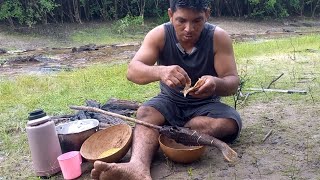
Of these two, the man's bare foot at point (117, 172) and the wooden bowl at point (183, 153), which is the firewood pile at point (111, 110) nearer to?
the wooden bowl at point (183, 153)

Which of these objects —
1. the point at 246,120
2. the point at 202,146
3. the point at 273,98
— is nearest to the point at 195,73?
the point at 202,146

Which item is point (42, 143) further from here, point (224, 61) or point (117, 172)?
point (224, 61)

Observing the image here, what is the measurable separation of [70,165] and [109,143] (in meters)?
0.47

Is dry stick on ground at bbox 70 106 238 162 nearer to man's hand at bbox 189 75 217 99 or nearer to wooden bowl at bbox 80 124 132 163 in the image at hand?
wooden bowl at bbox 80 124 132 163

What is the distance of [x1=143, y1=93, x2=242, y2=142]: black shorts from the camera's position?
139 inches

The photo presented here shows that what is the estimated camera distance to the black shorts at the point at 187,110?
353 centimetres

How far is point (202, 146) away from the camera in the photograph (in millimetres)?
3225

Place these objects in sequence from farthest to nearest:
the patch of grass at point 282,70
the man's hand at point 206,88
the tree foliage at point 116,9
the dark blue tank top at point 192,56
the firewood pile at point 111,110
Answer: the tree foliage at point 116,9
the patch of grass at point 282,70
the firewood pile at point 111,110
the dark blue tank top at point 192,56
the man's hand at point 206,88

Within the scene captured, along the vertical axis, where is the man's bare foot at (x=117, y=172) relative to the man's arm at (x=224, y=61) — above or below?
below

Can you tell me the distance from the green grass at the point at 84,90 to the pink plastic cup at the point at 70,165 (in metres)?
0.42

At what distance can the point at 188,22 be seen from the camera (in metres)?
3.44

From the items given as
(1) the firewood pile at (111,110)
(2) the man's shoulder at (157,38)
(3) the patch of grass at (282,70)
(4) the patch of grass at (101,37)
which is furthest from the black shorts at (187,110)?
(4) the patch of grass at (101,37)

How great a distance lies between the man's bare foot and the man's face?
1262mm

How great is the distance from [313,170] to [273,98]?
89.4 inches
